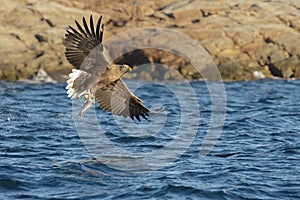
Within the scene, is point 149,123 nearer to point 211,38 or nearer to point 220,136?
point 220,136

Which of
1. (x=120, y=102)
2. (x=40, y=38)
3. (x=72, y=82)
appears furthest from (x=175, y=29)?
(x=72, y=82)

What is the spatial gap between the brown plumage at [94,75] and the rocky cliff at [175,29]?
12.9m

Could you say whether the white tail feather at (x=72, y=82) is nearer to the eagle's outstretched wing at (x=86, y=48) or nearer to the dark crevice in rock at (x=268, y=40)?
the eagle's outstretched wing at (x=86, y=48)

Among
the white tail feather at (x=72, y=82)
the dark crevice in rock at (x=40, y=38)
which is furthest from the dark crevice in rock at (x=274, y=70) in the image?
the white tail feather at (x=72, y=82)

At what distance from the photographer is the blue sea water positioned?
8844 mm

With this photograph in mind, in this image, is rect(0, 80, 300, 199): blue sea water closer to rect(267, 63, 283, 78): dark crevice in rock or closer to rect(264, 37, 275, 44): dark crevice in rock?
rect(267, 63, 283, 78): dark crevice in rock

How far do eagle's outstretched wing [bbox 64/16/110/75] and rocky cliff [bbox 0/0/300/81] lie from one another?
13842 mm

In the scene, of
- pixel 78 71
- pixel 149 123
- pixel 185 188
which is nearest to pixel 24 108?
pixel 149 123

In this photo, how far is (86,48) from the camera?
9.86 m

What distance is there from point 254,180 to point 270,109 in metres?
7.94

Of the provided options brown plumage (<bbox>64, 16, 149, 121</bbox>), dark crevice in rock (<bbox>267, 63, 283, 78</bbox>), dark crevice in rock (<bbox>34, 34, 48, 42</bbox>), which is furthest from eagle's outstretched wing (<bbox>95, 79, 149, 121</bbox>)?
dark crevice in rock (<bbox>34, 34, 48, 42</bbox>)

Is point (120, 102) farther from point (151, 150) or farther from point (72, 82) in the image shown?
point (151, 150)

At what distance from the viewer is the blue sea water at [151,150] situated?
8.84 metres

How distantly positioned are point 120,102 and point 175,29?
17223 millimetres
